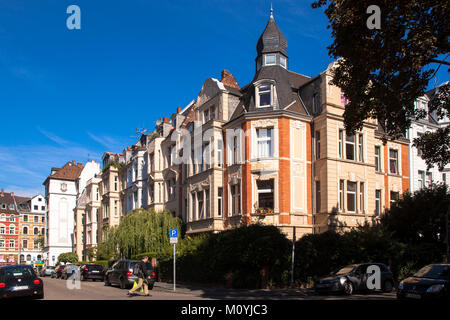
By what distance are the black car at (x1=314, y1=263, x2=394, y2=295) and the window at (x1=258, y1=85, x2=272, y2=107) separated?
13.1 metres

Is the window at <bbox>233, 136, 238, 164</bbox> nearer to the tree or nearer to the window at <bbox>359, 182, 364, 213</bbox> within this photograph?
the window at <bbox>359, 182, 364, 213</bbox>

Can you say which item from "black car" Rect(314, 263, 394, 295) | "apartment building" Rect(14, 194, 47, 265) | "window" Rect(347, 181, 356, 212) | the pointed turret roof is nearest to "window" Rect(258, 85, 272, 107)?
the pointed turret roof

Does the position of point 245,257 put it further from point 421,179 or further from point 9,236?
point 9,236

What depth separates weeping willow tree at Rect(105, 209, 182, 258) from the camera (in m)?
35.3

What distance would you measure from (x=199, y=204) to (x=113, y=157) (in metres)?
31.7

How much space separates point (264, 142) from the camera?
28844mm

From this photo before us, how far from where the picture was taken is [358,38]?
14875mm

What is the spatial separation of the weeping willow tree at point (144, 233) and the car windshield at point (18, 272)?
55.8 feet

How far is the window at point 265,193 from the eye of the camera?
1102 inches

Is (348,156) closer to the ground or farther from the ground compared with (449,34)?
closer to the ground

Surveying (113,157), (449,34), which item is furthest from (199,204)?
(113,157)

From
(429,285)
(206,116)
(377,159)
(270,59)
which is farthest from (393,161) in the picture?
(429,285)
